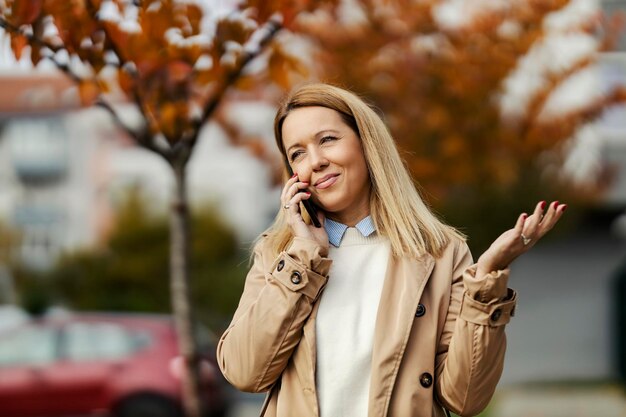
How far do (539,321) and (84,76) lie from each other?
49.3ft

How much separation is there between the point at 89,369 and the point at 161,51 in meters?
6.08

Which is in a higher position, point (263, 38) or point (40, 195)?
point (40, 195)

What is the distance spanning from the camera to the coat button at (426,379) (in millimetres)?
2453

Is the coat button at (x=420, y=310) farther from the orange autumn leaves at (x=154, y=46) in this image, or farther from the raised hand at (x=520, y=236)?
the orange autumn leaves at (x=154, y=46)

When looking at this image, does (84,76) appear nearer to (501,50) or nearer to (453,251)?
(453,251)

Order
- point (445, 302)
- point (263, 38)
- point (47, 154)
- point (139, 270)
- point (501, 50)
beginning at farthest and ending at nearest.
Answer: point (47, 154) < point (139, 270) < point (501, 50) < point (263, 38) < point (445, 302)

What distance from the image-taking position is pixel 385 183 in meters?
2.62

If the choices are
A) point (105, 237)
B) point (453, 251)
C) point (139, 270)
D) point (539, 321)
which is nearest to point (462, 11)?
point (453, 251)

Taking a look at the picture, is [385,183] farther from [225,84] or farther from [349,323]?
[225,84]

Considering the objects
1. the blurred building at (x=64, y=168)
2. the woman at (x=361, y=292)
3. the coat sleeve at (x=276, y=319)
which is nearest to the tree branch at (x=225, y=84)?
the woman at (x=361, y=292)

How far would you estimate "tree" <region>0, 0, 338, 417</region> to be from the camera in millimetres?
4098

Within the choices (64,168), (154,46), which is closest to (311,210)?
(154,46)

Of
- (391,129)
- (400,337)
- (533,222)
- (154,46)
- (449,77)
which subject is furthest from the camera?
(391,129)

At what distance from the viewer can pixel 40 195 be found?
3569cm
